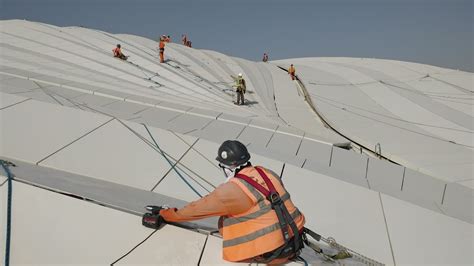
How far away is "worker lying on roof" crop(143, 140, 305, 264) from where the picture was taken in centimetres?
272

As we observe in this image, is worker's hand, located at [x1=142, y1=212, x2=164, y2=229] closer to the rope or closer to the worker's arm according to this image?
the worker's arm

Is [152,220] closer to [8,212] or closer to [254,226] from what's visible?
[254,226]

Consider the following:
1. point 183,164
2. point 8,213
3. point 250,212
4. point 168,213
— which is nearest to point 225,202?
point 250,212

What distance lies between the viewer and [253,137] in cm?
843

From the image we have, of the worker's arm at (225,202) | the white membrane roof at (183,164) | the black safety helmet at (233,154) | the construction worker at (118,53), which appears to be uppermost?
the construction worker at (118,53)

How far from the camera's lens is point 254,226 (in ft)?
9.05

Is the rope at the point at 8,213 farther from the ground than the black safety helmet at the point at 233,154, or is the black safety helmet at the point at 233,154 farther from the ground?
the black safety helmet at the point at 233,154

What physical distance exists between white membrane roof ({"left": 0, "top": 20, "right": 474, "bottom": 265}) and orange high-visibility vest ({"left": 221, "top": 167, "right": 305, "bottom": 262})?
0.31 metres

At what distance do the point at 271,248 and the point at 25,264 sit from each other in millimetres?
2092

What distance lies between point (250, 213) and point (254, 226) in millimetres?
111

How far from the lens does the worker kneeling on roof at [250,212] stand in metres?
2.72

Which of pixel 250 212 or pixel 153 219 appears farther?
pixel 153 219

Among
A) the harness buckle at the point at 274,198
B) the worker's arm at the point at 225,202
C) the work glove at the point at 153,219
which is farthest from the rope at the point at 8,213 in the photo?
the harness buckle at the point at 274,198

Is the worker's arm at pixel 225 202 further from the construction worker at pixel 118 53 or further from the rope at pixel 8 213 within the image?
the construction worker at pixel 118 53
